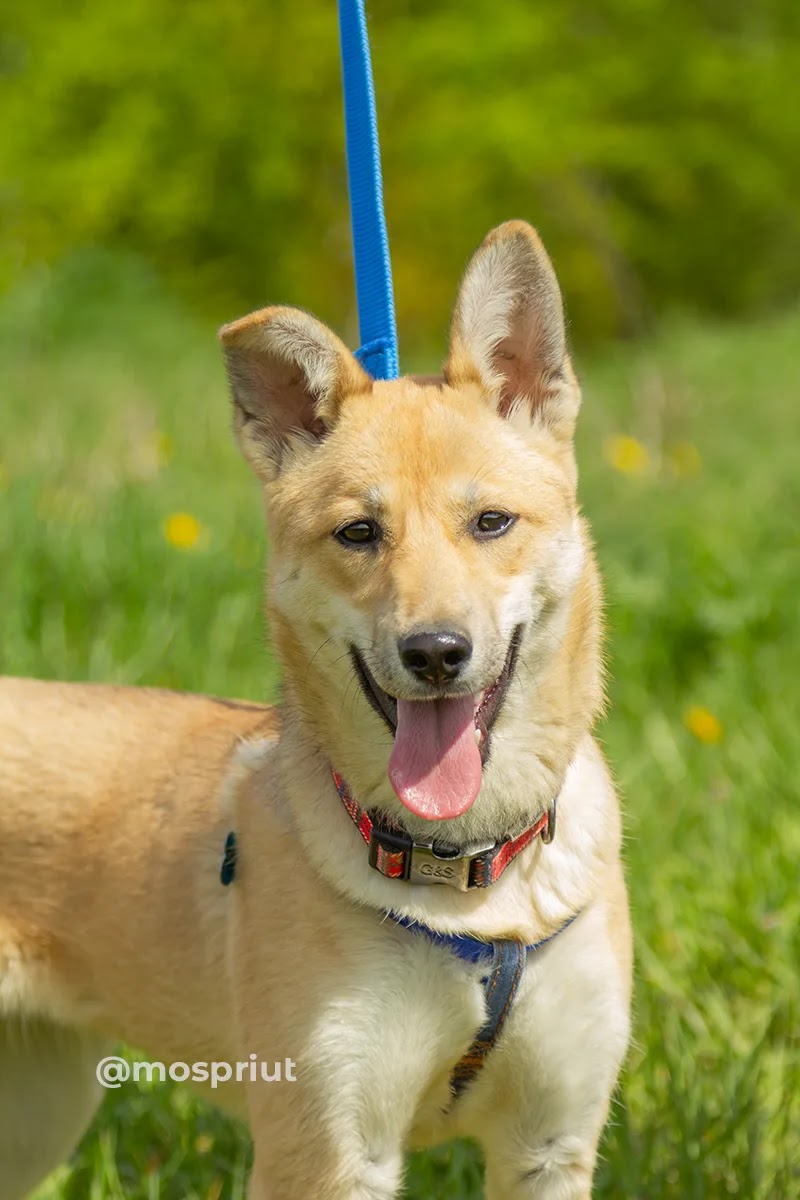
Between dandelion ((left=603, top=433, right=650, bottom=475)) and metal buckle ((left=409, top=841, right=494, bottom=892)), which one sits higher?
dandelion ((left=603, top=433, right=650, bottom=475))

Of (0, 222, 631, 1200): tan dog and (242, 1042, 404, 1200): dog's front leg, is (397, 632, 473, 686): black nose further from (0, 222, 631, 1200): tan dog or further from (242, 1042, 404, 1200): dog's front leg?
(242, 1042, 404, 1200): dog's front leg

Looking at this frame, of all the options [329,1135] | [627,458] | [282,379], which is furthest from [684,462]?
[329,1135]

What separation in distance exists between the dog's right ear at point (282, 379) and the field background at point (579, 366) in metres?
1.75

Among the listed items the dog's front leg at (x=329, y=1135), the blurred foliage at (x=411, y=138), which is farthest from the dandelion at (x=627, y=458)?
the blurred foliage at (x=411, y=138)

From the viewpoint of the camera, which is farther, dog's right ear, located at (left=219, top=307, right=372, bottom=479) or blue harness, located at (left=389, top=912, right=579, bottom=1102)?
dog's right ear, located at (left=219, top=307, right=372, bottom=479)

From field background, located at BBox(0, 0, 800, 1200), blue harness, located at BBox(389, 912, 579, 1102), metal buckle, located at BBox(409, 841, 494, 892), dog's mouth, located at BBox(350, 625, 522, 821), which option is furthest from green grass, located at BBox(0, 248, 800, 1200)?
blue harness, located at BBox(389, 912, 579, 1102)

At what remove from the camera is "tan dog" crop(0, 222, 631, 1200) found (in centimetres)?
244

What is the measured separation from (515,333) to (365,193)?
0.41m

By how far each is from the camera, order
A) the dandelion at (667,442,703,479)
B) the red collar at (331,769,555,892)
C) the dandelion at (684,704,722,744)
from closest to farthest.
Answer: the red collar at (331,769,555,892)
the dandelion at (684,704,722,744)
the dandelion at (667,442,703,479)

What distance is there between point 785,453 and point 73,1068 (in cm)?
692

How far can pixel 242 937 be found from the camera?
8.63 feet

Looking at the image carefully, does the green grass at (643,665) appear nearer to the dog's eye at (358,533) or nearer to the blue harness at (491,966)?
the dog's eye at (358,533)

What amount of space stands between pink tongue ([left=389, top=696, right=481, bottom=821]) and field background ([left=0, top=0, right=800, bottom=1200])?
1.28 m

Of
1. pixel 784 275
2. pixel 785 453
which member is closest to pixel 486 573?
pixel 785 453
